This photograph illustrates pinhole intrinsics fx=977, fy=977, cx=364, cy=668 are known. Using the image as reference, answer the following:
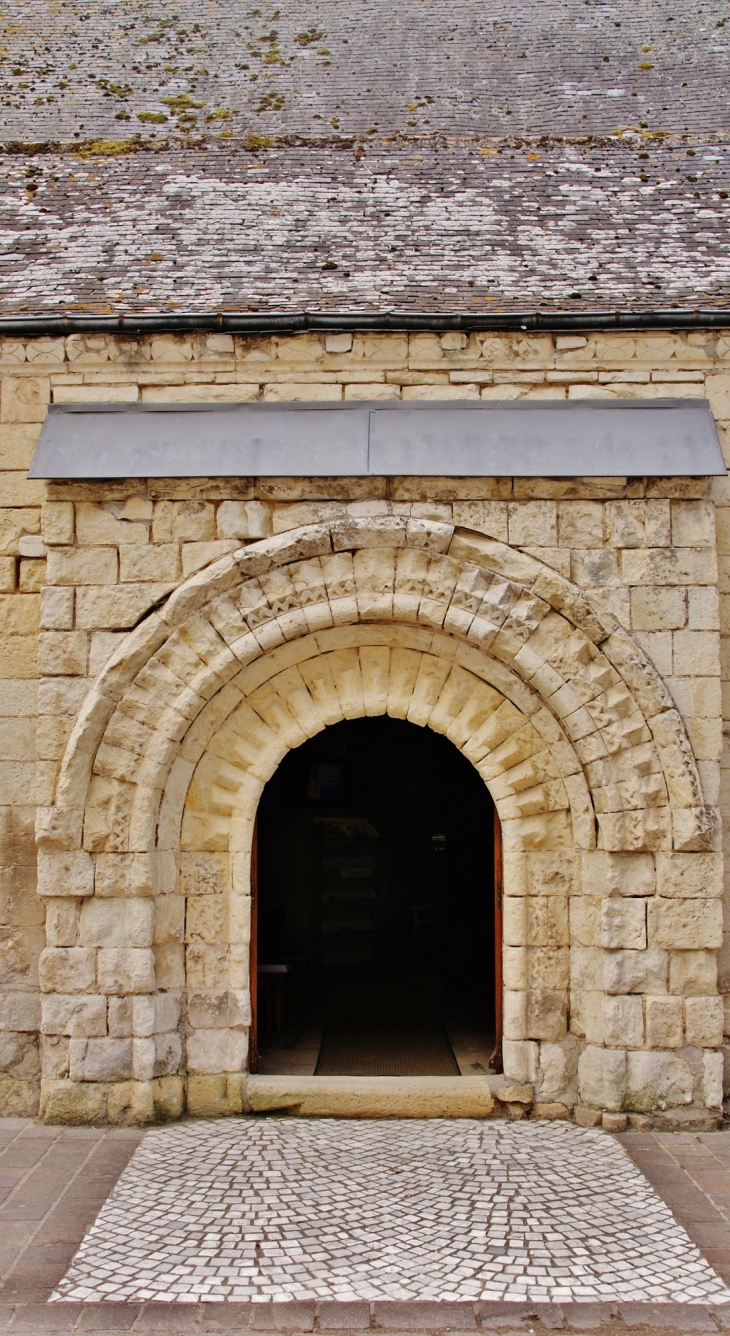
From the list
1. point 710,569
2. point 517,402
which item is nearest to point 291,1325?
point 710,569

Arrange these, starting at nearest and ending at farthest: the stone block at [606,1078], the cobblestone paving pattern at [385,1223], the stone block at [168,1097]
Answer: the cobblestone paving pattern at [385,1223] → the stone block at [606,1078] → the stone block at [168,1097]

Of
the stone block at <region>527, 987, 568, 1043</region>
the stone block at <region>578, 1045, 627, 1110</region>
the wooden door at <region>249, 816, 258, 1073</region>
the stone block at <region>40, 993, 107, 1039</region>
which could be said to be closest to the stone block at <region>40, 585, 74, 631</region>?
the wooden door at <region>249, 816, 258, 1073</region>

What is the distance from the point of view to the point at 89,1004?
16.7ft

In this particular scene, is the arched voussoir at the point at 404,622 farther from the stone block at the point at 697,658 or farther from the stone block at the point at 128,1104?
the stone block at the point at 128,1104

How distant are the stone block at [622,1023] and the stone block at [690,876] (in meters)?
0.60

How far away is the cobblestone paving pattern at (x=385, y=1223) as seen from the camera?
3.57 metres

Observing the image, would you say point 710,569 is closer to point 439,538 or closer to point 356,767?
point 439,538

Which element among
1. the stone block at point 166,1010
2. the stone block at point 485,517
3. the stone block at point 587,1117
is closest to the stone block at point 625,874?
the stone block at point 587,1117

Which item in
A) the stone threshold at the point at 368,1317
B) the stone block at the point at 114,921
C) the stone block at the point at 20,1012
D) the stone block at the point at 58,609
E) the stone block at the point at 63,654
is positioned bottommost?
the stone threshold at the point at 368,1317

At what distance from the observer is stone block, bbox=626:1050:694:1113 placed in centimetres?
503

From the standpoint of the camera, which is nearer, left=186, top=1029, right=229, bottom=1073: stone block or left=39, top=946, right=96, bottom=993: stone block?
left=39, top=946, right=96, bottom=993: stone block

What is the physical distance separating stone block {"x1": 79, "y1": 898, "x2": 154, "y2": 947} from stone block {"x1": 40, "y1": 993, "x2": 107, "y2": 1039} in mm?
294

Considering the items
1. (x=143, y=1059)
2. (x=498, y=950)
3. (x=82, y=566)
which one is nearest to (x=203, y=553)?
(x=82, y=566)

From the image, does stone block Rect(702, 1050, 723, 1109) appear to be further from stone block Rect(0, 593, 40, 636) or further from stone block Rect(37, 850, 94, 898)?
stone block Rect(0, 593, 40, 636)
